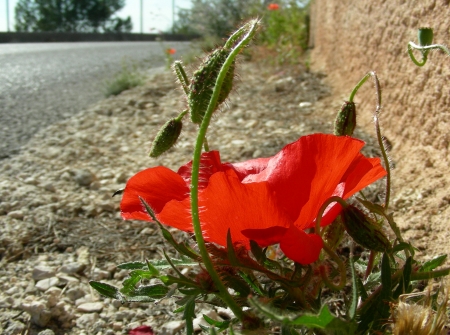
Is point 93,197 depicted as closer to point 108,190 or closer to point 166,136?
point 108,190

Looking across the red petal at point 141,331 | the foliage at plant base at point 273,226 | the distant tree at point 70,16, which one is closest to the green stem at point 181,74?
the foliage at plant base at point 273,226

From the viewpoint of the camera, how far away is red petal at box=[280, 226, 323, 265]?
0.70 metres

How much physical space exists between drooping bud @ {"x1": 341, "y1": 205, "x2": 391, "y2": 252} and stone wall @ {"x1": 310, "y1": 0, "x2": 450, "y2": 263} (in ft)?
1.66

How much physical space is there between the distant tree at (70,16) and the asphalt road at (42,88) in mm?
16123

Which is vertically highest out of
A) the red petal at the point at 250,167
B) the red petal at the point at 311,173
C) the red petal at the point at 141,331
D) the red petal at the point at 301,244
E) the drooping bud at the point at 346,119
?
the drooping bud at the point at 346,119

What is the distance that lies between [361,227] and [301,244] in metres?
0.11

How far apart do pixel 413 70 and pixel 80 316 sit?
1.30 meters

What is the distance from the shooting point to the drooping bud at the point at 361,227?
2.52ft

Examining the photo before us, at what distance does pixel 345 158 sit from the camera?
2.54ft

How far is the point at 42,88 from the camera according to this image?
500 centimetres

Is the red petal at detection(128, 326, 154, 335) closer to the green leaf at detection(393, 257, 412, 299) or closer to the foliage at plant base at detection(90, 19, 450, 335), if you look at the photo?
the foliage at plant base at detection(90, 19, 450, 335)

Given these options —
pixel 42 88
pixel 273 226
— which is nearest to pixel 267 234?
pixel 273 226

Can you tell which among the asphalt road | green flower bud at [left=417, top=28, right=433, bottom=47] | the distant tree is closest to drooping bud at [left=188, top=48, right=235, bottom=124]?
green flower bud at [left=417, top=28, right=433, bottom=47]

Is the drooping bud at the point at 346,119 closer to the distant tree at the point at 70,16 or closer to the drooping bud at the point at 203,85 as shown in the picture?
the drooping bud at the point at 203,85
